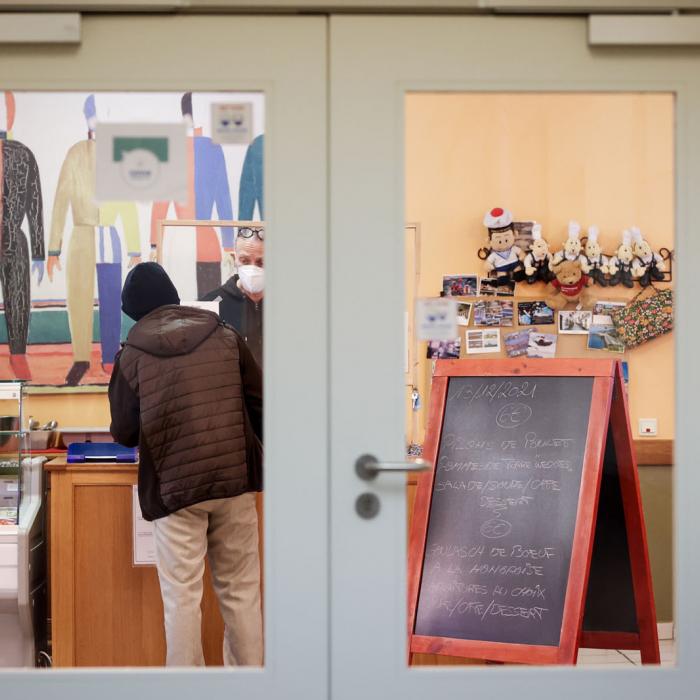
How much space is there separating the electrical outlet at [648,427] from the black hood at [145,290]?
61.0 inches

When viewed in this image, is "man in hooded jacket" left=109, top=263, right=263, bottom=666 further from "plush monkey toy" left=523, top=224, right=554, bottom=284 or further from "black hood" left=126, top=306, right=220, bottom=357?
"plush monkey toy" left=523, top=224, right=554, bottom=284

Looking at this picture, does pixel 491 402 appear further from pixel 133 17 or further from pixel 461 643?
pixel 133 17

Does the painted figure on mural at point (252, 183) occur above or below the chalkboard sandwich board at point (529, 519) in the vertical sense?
above

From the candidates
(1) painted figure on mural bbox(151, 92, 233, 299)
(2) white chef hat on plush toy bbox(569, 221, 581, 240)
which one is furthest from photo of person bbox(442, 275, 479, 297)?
(1) painted figure on mural bbox(151, 92, 233, 299)

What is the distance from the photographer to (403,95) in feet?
6.16

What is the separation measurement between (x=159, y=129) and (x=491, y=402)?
1.40 meters

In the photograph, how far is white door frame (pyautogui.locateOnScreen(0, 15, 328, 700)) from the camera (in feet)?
6.12

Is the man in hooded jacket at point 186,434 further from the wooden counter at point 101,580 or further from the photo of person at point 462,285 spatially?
the photo of person at point 462,285

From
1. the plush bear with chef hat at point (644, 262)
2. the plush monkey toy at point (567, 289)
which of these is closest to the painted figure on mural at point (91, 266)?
the plush monkey toy at point (567, 289)

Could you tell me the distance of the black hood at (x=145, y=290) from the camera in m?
2.78

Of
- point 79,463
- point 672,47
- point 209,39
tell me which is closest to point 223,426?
point 79,463

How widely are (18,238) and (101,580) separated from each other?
1335 mm

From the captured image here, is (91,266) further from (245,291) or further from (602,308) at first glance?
(602,308)

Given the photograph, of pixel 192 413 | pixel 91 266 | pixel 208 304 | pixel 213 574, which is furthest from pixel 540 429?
pixel 91 266
